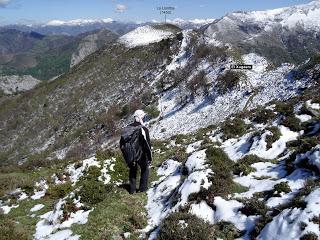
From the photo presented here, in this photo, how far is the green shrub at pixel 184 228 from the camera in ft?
35.7

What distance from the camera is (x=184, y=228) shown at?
1113cm

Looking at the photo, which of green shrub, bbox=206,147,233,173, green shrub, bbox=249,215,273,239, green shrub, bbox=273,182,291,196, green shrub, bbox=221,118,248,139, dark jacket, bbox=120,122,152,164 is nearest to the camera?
green shrub, bbox=249,215,273,239

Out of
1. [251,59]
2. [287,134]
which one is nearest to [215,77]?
[251,59]

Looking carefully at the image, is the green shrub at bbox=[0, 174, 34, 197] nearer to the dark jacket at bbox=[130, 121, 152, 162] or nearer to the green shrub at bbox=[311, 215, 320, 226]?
the dark jacket at bbox=[130, 121, 152, 162]

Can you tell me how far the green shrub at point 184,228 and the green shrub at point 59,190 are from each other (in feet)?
34.7

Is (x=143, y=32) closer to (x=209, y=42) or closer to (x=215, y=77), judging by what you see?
(x=209, y=42)

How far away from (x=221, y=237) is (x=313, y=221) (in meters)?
2.59

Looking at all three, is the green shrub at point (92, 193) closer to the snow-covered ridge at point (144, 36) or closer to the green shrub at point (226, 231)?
the green shrub at point (226, 231)

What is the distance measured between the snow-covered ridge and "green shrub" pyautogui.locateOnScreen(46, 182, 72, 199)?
81.7 metres

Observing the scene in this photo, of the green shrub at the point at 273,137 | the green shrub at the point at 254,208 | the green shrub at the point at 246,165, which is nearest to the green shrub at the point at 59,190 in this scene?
the green shrub at the point at 246,165

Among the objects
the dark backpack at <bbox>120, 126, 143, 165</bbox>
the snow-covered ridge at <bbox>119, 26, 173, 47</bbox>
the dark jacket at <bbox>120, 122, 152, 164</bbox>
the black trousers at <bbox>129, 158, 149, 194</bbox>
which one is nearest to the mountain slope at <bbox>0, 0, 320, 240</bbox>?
the black trousers at <bbox>129, 158, 149, 194</bbox>

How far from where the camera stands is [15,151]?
283ft

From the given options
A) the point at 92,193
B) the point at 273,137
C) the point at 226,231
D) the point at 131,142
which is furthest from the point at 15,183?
the point at 226,231

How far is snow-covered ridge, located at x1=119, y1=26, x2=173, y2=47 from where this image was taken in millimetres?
104006
